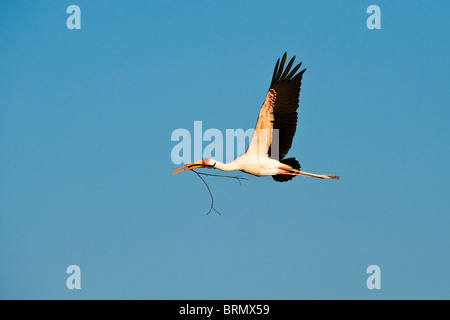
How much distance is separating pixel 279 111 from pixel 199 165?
107 inches

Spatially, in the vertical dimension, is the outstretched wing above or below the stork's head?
above

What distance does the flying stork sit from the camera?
24.2m

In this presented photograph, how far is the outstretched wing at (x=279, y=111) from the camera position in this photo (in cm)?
2419

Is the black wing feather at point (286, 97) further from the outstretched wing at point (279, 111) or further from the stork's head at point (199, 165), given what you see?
the stork's head at point (199, 165)

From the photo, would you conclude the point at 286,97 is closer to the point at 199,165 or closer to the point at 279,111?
the point at 279,111

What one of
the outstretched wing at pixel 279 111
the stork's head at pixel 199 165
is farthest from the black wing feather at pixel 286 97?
the stork's head at pixel 199 165

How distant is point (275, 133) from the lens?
2444 centimetres

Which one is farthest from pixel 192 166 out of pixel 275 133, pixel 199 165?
pixel 275 133

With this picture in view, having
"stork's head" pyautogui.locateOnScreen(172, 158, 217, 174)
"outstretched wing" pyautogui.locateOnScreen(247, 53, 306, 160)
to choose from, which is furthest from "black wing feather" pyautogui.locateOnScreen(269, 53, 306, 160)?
"stork's head" pyautogui.locateOnScreen(172, 158, 217, 174)

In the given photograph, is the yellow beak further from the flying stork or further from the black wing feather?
the black wing feather

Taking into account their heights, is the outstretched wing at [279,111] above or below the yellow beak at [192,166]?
above

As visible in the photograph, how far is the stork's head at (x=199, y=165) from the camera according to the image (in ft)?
80.8

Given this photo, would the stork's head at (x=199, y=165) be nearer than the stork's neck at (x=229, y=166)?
No
